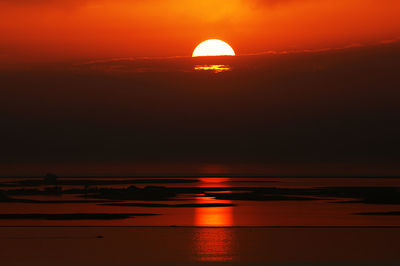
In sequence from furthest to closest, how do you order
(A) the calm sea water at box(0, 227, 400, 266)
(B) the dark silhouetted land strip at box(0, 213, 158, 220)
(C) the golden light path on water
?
→ 1. (B) the dark silhouetted land strip at box(0, 213, 158, 220)
2. (C) the golden light path on water
3. (A) the calm sea water at box(0, 227, 400, 266)

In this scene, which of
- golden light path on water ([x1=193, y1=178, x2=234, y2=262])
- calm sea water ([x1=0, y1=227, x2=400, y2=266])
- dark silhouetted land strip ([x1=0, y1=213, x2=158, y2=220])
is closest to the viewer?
calm sea water ([x1=0, y1=227, x2=400, y2=266])

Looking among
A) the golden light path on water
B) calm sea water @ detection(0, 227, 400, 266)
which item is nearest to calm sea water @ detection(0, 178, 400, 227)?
the golden light path on water

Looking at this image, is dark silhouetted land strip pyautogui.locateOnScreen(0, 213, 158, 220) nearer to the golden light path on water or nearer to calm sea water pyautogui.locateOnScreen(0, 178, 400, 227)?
calm sea water pyautogui.locateOnScreen(0, 178, 400, 227)

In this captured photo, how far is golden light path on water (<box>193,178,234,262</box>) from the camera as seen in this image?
74.2ft

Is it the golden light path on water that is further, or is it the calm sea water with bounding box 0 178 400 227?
the calm sea water with bounding box 0 178 400 227

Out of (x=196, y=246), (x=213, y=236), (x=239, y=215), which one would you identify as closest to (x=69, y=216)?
(x=239, y=215)

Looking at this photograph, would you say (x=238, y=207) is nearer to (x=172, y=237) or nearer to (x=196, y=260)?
(x=172, y=237)

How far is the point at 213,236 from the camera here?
92.9 feet

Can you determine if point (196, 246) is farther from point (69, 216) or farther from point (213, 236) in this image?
point (69, 216)

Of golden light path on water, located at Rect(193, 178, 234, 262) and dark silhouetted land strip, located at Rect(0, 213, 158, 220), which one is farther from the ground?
dark silhouetted land strip, located at Rect(0, 213, 158, 220)

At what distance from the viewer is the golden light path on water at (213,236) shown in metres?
22.6

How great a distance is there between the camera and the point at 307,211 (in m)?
42.6

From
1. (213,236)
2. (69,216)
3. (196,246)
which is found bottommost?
(196,246)

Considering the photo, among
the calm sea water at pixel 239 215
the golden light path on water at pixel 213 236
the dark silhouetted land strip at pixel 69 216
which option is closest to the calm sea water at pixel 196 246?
the golden light path on water at pixel 213 236
